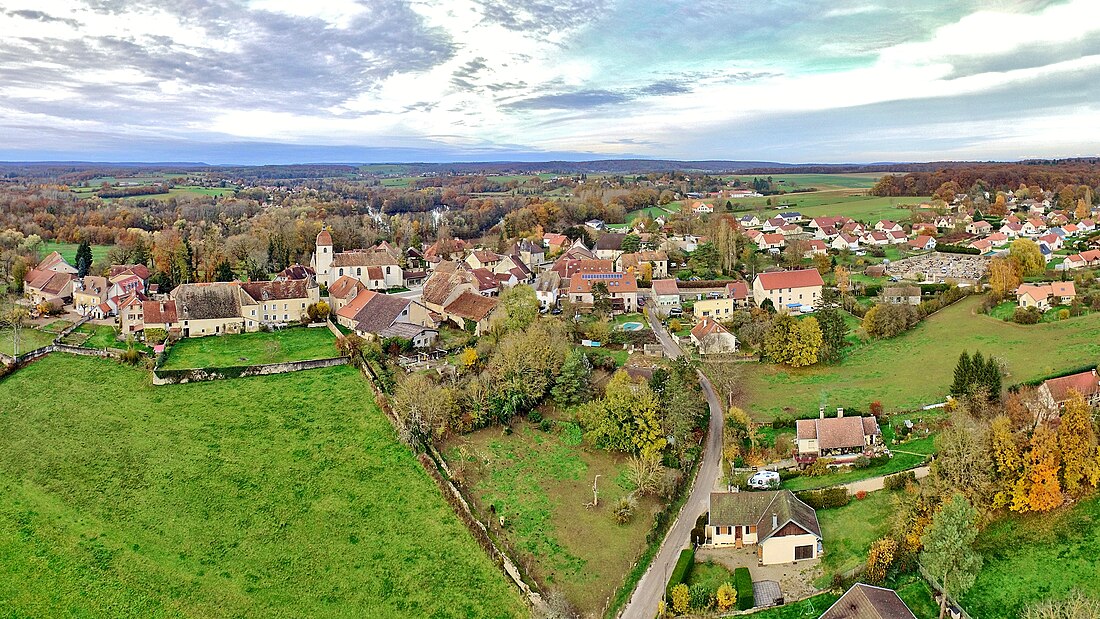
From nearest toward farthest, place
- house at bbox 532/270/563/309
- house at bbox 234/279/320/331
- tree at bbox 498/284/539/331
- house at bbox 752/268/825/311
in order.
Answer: tree at bbox 498/284/539/331 < house at bbox 234/279/320/331 < house at bbox 752/268/825/311 < house at bbox 532/270/563/309

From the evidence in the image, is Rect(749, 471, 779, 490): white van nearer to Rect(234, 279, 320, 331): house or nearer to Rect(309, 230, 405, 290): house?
Rect(234, 279, 320, 331): house

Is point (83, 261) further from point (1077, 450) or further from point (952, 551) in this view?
point (1077, 450)

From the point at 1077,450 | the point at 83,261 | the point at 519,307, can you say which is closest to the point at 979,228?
the point at 519,307

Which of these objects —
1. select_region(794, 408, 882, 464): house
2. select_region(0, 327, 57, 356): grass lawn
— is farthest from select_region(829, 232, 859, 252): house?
select_region(0, 327, 57, 356): grass lawn

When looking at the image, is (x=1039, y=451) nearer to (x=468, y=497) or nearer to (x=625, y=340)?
(x=468, y=497)

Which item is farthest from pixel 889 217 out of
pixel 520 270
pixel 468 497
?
pixel 468 497
